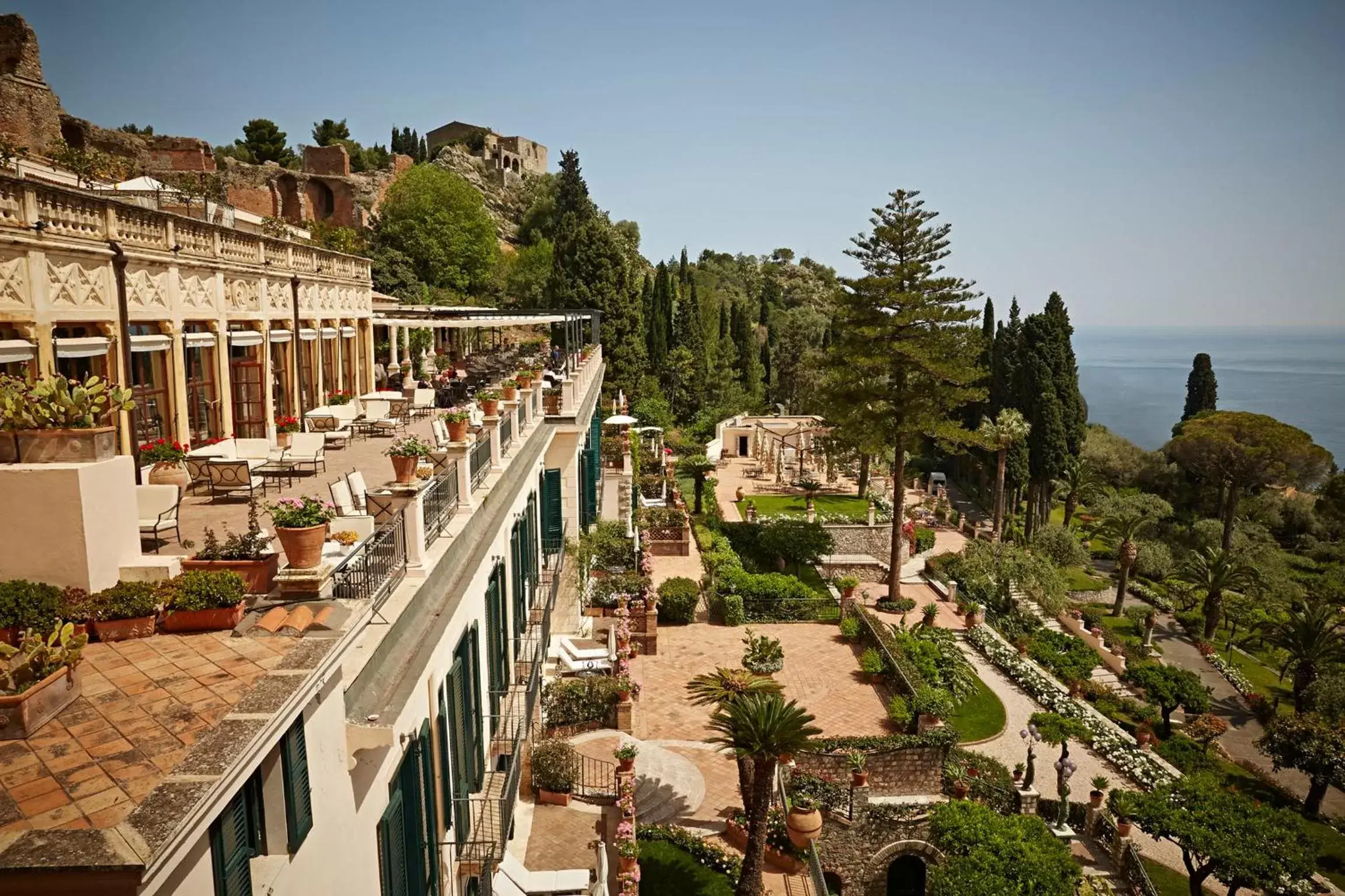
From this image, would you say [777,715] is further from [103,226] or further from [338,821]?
[103,226]

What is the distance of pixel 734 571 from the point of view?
26750 mm

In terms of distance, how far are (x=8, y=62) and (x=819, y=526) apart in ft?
118

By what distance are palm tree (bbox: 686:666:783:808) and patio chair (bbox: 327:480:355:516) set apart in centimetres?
789

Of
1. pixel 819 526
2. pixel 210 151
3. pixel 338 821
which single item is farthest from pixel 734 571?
pixel 210 151

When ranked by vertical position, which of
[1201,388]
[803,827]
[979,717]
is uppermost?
[1201,388]

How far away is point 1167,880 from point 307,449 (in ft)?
62.8

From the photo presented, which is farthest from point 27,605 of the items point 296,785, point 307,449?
point 307,449

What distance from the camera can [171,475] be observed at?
962 cm

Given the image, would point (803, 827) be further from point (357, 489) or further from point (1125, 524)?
point (1125, 524)

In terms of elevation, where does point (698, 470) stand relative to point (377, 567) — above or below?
below

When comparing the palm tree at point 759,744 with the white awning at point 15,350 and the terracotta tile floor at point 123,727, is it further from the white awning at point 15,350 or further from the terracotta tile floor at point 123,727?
the white awning at point 15,350

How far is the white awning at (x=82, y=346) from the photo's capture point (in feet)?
29.9

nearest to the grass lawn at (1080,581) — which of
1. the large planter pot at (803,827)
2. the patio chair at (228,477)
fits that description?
the large planter pot at (803,827)

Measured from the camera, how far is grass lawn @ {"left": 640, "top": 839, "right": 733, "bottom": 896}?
13.1 metres
